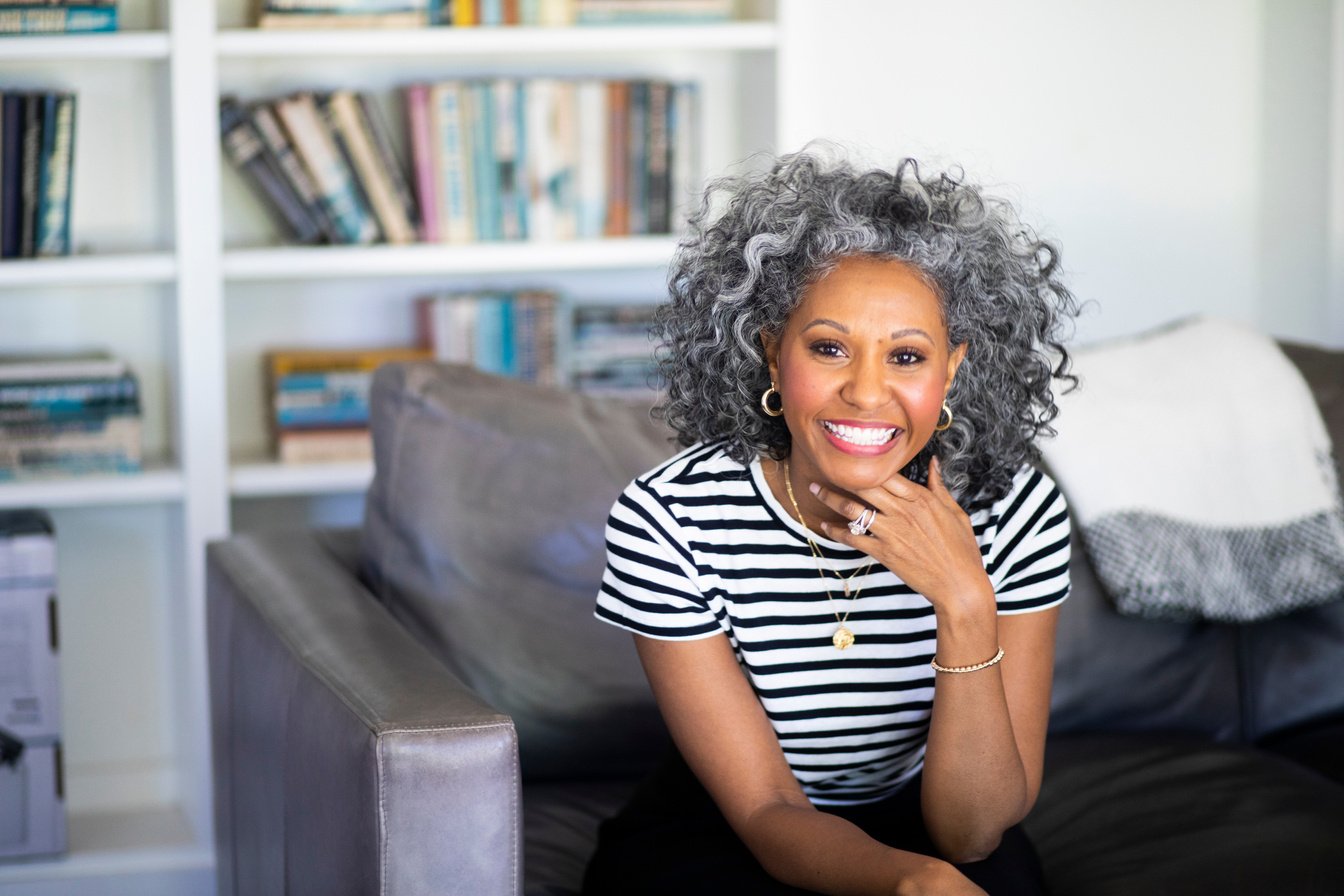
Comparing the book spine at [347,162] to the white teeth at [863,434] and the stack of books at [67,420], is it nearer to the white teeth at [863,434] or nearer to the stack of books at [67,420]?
the stack of books at [67,420]

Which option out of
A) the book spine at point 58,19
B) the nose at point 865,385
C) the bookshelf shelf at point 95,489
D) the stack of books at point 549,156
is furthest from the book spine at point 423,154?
the nose at point 865,385

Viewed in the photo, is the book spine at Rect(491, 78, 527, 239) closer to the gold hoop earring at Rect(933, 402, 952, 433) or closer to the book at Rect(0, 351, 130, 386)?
the book at Rect(0, 351, 130, 386)

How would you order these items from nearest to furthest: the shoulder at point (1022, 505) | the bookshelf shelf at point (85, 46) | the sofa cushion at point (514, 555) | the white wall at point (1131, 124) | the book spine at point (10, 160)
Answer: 1. the shoulder at point (1022, 505)
2. the sofa cushion at point (514, 555)
3. the bookshelf shelf at point (85, 46)
4. the book spine at point (10, 160)
5. the white wall at point (1131, 124)

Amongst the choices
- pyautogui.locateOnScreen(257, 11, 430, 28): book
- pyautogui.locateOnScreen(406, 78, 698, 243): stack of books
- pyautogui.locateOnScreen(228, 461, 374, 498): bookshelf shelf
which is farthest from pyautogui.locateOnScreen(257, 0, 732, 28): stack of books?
pyautogui.locateOnScreen(228, 461, 374, 498): bookshelf shelf

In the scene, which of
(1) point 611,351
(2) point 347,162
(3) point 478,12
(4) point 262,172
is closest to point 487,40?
(3) point 478,12

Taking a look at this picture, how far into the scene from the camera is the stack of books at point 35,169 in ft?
7.64

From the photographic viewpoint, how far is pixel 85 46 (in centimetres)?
225

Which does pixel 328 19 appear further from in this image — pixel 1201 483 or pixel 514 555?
pixel 1201 483

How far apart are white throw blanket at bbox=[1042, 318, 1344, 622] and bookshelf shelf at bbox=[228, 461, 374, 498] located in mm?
1138

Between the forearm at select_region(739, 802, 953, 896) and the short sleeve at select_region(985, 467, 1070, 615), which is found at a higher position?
the short sleeve at select_region(985, 467, 1070, 615)

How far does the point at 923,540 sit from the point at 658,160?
146 cm

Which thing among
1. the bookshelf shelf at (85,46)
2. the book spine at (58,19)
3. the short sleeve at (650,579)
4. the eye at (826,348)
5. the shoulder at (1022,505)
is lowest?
the short sleeve at (650,579)

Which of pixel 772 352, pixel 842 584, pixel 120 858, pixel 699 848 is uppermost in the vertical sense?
pixel 772 352

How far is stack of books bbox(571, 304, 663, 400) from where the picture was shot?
264cm
